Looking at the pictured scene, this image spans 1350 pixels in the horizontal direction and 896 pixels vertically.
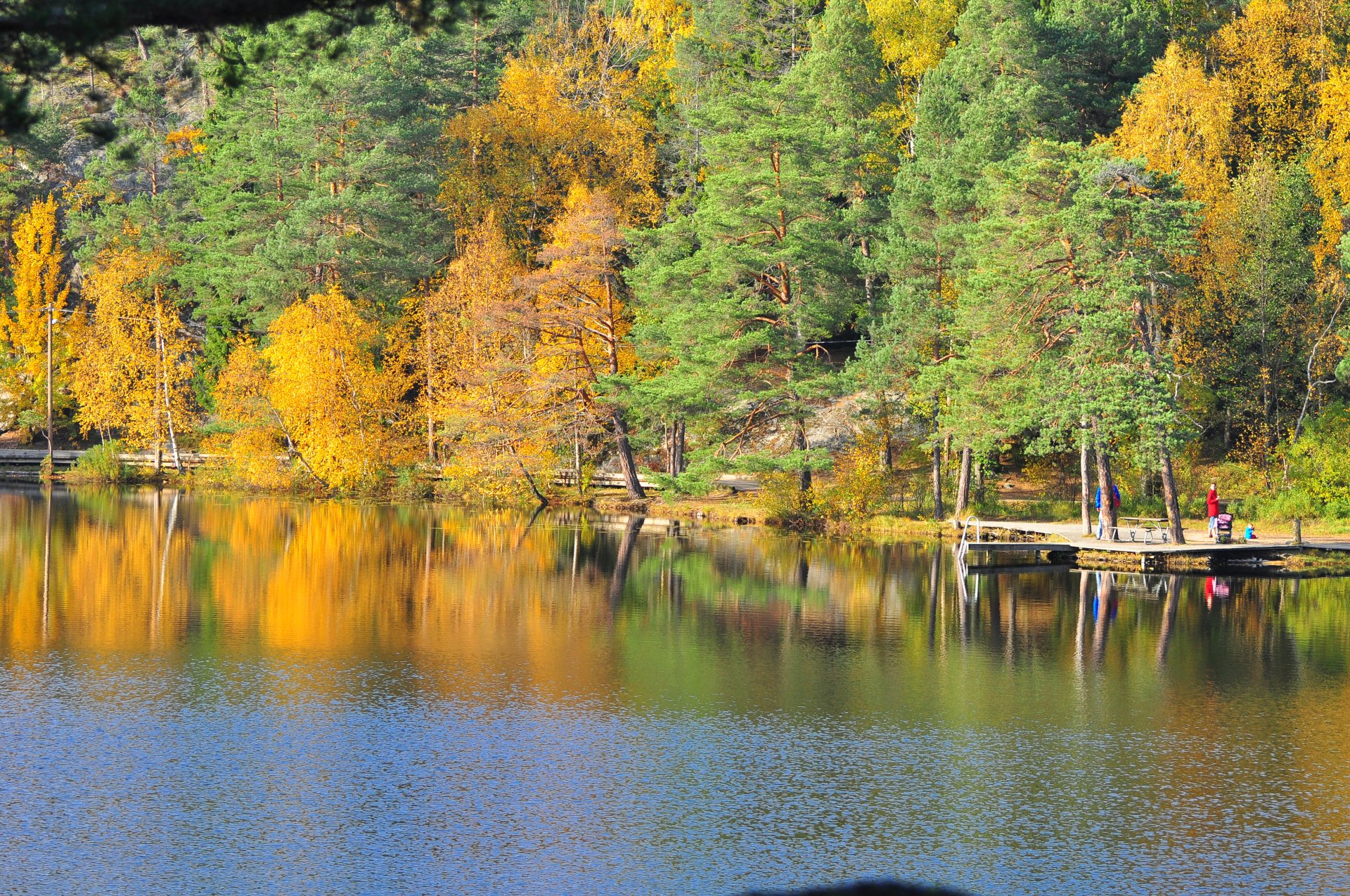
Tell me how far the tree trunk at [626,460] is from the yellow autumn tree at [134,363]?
23169 millimetres

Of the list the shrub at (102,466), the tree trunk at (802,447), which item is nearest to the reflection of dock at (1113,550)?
the tree trunk at (802,447)

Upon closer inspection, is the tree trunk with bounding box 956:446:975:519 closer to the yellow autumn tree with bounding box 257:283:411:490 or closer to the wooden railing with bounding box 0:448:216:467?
the yellow autumn tree with bounding box 257:283:411:490

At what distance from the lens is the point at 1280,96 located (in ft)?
161

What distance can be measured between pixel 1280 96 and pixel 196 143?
5410cm

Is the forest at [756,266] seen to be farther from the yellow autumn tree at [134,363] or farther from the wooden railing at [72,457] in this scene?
the wooden railing at [72,457]

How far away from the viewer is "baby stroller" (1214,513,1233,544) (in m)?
36.0

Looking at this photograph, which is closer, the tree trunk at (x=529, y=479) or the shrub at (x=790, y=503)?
the shrub at (x=790, y=503)

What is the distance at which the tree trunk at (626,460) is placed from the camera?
52.5m

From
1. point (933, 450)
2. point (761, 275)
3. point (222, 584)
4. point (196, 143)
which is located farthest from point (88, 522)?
point (196, 143)

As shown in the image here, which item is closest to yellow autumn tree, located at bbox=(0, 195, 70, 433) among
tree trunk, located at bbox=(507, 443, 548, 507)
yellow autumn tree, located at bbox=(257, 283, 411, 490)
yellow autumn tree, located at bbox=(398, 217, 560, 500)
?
yellow autumn tree, located at bbox=(257, 283, 411, 490)

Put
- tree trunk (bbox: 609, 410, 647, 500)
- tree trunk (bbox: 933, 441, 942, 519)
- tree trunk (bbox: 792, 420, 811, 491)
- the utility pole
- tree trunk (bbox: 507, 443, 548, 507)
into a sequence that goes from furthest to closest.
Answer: the utility pole
tree trunk (bbox: 507, 443, 548, 507)
tree trunk (bbox: 609, 410, 647, 500)
tree trunk (bbox: 792, 420, 811, 491)
tree trunk (bbox: 933, 441, 942, 519)

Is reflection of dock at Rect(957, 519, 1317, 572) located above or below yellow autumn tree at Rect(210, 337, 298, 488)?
below

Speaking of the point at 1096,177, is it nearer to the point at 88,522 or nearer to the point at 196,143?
the point at 88,522

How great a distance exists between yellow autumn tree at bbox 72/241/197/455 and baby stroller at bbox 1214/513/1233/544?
152 ft
